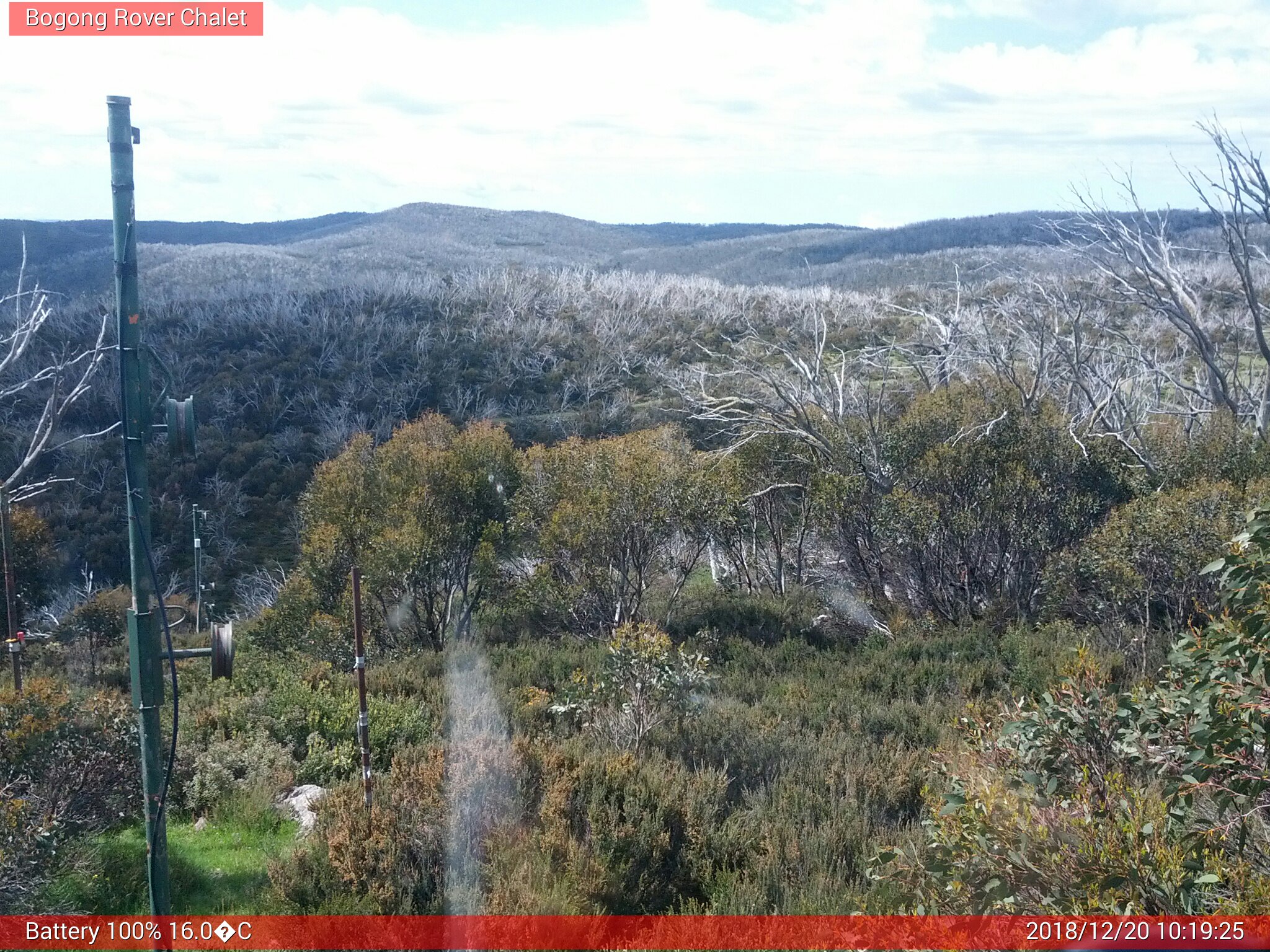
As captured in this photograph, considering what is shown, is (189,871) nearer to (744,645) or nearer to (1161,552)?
(744,645)

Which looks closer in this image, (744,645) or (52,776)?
(52,776)

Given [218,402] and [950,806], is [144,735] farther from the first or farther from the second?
[218,402]

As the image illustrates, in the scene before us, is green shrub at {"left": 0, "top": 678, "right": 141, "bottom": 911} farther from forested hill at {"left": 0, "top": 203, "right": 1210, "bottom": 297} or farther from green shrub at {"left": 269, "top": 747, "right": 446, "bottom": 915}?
forested hill at {"left": 0, "top": 203, "right": 1210, "bottom": 297}

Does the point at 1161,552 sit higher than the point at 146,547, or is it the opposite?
the point at 146,547

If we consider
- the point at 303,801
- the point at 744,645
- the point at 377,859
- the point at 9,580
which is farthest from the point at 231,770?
the point at 744,645

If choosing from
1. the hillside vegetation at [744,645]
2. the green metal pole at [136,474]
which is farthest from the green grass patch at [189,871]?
the green metal pole at [136,474]

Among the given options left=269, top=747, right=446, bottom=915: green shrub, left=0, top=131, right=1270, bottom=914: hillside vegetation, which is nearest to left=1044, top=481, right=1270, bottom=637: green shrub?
left=0, top=131, right=1270, bottom=914: hillside vegetation
